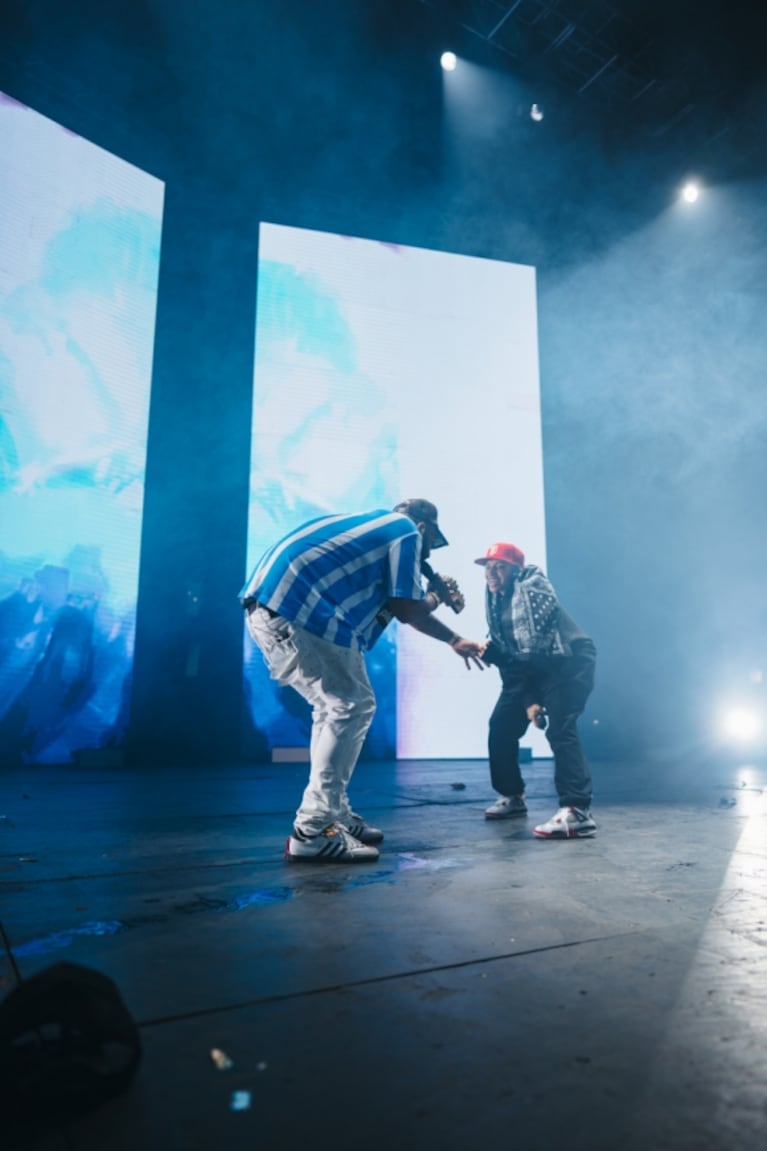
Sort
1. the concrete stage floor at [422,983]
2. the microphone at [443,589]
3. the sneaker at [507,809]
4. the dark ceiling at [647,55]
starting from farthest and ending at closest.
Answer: the dark ceiling at [647,55] → the sneaker at [507,809] → the microphone at [443,589] → the concrete stage floor at [422,983]

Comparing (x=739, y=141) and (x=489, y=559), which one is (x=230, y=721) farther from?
(x=739, y=141)

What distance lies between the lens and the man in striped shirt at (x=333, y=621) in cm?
235

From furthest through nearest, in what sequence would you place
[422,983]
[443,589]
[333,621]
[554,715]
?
[554,715] → [443,589] → [333,621] → [422,983]

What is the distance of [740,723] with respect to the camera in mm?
9945

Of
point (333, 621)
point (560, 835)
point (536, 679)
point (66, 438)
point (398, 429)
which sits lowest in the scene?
point (560, 835)

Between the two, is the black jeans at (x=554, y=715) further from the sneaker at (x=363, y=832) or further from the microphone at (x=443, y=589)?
the sneaker at (x=363, y=832)

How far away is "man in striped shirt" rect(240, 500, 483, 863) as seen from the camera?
2.35 metres

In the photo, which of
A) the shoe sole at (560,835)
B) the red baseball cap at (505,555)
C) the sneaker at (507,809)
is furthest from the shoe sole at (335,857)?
the red baseball cap at (505,555)

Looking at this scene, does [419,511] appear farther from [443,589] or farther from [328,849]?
[328,849]

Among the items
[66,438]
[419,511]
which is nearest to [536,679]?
[419,511]

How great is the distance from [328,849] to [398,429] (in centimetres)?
615

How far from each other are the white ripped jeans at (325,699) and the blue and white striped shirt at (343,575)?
7cm

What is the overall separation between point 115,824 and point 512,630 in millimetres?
2108

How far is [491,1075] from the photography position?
2.86ft
